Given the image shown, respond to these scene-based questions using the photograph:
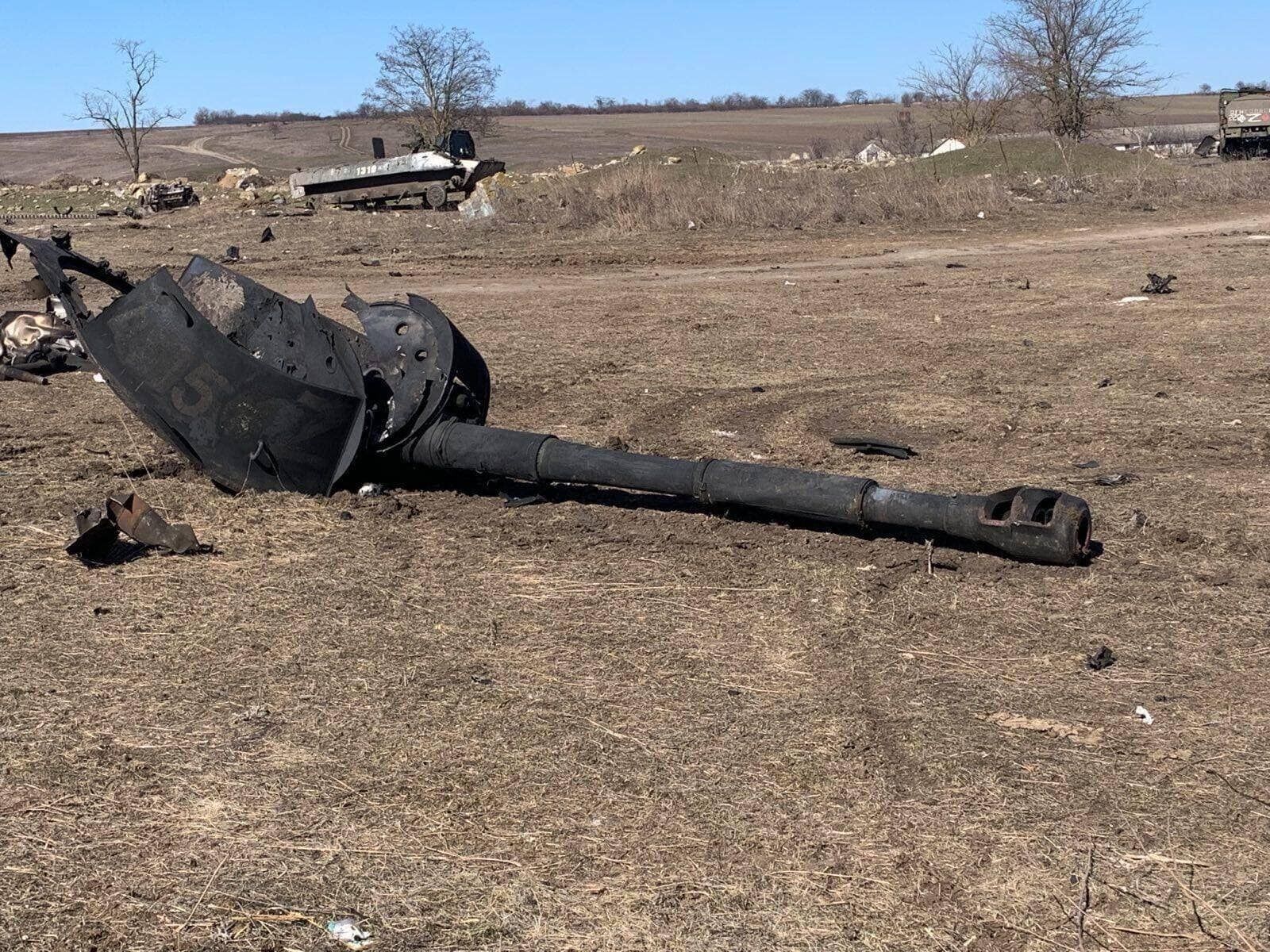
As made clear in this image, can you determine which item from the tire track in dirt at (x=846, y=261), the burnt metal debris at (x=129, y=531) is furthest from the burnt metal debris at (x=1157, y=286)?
the burnt metal debris at (x=129, y=531)

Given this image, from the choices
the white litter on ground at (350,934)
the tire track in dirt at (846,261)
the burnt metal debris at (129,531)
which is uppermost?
the tire track in dirt at (846,261)

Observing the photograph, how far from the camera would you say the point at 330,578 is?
5289 mm

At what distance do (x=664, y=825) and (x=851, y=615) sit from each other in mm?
1633

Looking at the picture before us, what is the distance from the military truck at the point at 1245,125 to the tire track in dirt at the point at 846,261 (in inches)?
693

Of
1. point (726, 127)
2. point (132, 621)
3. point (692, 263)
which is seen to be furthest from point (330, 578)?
point (726, 127)

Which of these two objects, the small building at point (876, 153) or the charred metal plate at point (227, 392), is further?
the small building at point (876, 153)

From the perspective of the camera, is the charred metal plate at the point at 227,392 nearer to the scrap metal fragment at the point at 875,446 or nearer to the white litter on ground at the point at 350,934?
the scrap metal fragment at the point at 875,446

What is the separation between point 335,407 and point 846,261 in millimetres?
11603

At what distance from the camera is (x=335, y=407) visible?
19.5ft

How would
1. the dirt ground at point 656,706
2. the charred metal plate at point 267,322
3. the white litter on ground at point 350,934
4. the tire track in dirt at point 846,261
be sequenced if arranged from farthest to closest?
the tire track in dirt at point 846,261, the charred metal plate at point 267,322, the dirt ground at point 656,706, the white litter on ground at point 350,934

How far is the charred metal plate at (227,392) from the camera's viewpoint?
5.79m

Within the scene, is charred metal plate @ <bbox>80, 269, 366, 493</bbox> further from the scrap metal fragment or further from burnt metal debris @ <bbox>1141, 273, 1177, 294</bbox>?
burnt metal debris @ <bbox>1141, 273, 1177, 294</bbox>

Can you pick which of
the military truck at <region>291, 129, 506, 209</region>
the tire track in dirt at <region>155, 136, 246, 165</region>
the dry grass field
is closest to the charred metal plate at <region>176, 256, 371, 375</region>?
the military truck at <region>291, 129, 506, 209</region>

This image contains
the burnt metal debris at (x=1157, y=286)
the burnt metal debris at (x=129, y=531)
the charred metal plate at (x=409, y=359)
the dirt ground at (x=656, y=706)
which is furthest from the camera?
the burnt metal debris at (x=1157, y=286)
